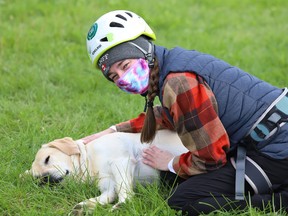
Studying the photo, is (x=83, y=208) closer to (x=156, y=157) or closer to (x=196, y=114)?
(x=156, y=157)

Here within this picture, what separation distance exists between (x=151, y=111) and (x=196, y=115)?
0.44 meters

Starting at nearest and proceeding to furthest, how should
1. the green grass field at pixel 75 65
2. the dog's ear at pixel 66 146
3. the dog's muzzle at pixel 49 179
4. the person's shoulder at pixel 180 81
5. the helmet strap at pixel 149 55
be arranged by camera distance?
the person's shoulder at pixel 180 81
the helmet strap at pixel 149 55
the green grass field at pixel 75 65
the dog's muzzle at pixel 49 179
the dog's ear at pixel 66 146

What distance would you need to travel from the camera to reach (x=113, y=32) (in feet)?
12.5

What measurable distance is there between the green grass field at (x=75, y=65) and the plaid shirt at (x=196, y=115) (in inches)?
16.3

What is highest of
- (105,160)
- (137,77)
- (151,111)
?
(137,77)

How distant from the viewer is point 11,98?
5762mm

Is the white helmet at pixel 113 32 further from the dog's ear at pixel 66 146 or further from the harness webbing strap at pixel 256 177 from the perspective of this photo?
the harness webbing strap at pixel 256 177

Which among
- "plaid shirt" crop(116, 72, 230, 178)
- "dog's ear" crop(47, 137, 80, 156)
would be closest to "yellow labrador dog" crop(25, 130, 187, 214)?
"dog's ear" crop(47, 137, 80, 156)

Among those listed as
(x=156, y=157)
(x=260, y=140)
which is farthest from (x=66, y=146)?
(x=260, y=140)

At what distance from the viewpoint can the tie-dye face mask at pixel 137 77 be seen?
12.4ft

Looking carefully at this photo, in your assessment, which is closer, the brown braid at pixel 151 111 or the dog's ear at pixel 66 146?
the brown braid at pixel 151 111

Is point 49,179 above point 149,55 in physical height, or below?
below

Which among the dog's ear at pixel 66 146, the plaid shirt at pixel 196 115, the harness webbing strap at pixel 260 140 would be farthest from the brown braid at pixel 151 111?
the harness webbing strap at pixel 260 140

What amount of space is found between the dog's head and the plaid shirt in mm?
958
